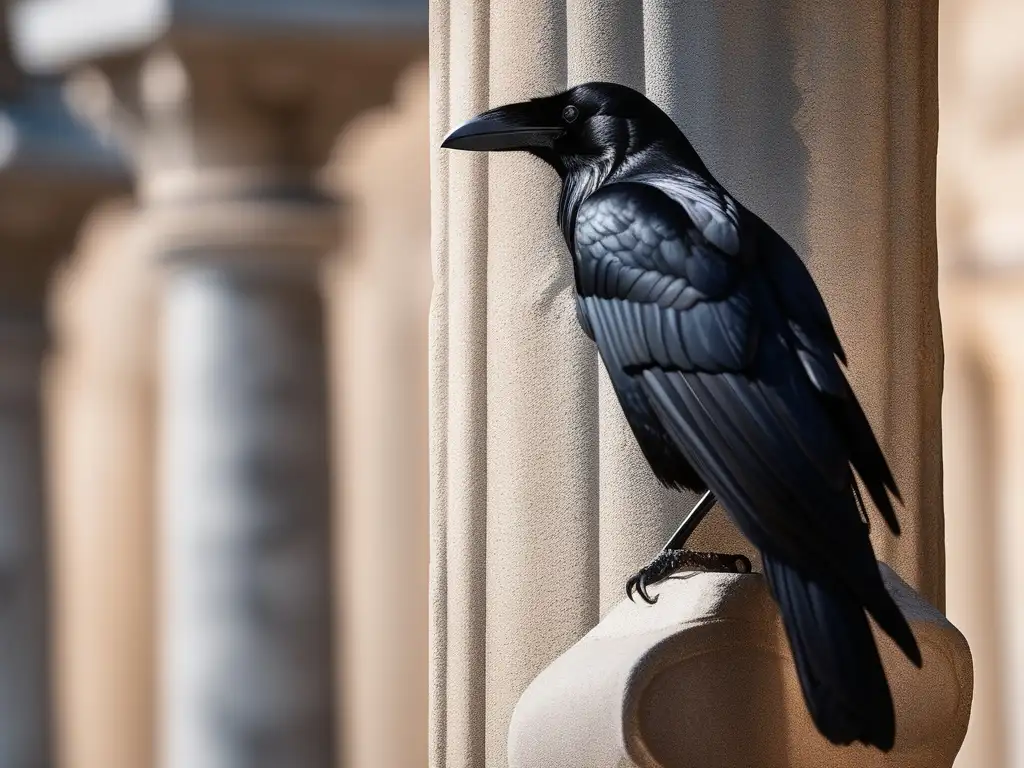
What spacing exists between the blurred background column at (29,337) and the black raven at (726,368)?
465 cm

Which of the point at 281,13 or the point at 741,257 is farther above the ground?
the point at 281,13

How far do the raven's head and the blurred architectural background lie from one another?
9.60 ft

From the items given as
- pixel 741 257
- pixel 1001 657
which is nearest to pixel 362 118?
pixel 1001 657

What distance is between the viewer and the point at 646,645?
1562 mm

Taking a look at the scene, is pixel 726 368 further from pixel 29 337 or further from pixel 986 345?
pixel 29 337

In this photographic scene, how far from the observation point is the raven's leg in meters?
1.67

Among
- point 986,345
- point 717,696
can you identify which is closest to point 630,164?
point 717,696

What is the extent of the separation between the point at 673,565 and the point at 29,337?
16.6 feet

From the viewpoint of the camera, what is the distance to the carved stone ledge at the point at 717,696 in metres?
1.54

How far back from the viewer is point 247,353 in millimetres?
4695

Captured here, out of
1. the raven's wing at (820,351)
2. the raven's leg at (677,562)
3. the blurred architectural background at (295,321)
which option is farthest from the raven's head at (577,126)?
the blurred architectural background at (295,321)

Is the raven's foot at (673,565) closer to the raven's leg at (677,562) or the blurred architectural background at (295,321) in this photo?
the raven's leg at (677,562)

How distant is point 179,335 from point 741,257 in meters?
3.36

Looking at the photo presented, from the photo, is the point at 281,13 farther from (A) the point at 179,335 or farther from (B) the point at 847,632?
(B) the point at 847,632
